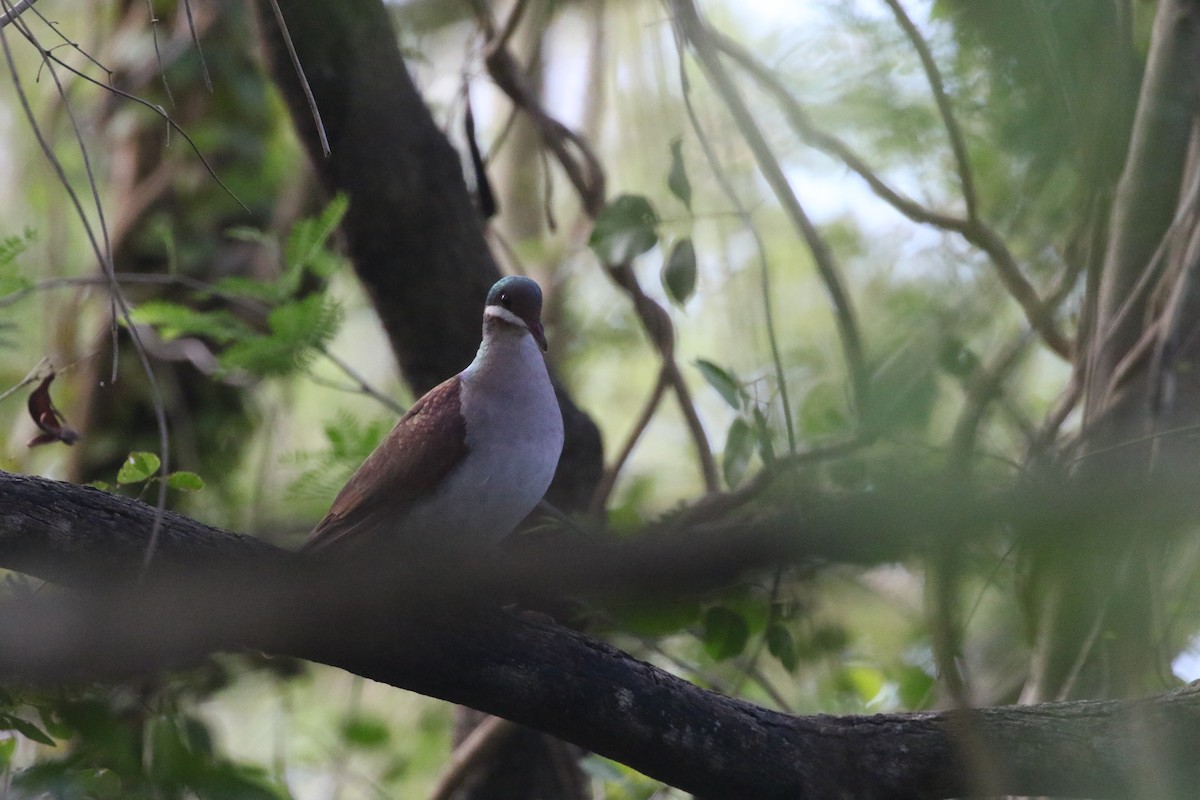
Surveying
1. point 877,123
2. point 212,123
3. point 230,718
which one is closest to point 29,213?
point 212,123

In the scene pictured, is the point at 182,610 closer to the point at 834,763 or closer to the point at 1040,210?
the point at 834,763

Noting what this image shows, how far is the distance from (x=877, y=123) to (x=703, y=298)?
2.20 m

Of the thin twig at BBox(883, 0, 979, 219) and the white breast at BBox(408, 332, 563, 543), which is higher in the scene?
the thin twig at BBox(883, 0, 979, 219)

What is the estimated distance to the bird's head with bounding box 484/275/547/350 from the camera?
3.04 metres

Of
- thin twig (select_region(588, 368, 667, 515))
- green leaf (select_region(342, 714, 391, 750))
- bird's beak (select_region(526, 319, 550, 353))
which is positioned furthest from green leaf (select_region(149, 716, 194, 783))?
green leaf (select_region(342, 714, 391, 750))

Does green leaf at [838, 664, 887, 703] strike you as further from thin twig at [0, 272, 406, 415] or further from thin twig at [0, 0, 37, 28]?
thin twig at [0, 0, 37, 28]

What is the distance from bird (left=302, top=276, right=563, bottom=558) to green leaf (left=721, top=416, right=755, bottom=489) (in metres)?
0.66

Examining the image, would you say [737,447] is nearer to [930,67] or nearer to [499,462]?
[499,462]

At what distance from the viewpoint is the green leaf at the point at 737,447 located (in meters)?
3.29

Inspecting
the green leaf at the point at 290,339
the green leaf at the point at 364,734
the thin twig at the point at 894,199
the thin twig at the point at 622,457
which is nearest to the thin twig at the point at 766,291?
the thin twig at the point at 894,199

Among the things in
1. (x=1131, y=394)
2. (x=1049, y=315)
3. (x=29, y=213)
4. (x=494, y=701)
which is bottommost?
(x=494, y=701)

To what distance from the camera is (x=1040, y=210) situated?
10.0 ft

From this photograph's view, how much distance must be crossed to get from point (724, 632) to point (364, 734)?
6.03 feet

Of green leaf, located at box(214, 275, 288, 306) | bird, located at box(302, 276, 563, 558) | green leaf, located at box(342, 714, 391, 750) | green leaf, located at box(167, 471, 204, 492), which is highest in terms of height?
green leaf, located at box(214, 275, 288, 306)
